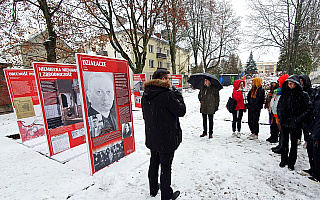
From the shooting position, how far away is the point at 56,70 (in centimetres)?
399

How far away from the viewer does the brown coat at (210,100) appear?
4.78 meters

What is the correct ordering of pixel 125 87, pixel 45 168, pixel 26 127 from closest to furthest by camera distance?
pixel 45 168
pixel 125 87
pixel 26 127

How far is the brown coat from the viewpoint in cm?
478

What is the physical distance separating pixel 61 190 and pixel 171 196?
1.95 m

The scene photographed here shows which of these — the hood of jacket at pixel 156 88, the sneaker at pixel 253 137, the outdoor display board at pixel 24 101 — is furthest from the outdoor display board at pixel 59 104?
the sneaker at pixel 253 137

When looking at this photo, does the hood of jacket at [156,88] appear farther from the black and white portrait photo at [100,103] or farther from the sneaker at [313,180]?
the sneaker at [313,180]

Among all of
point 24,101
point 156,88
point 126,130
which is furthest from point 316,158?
point 24,101

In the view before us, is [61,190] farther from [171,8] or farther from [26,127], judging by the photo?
[171,8]

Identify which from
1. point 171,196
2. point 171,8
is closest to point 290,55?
point 171,8

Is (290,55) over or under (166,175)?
over

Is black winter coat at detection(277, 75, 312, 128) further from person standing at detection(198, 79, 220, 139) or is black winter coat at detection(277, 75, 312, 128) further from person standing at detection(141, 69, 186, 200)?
person standing at detection(141, 69, 186, 200)

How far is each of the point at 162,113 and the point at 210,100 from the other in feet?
10.3

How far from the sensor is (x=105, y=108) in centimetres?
325

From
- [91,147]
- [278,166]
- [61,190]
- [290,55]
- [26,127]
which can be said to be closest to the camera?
[61,190]
